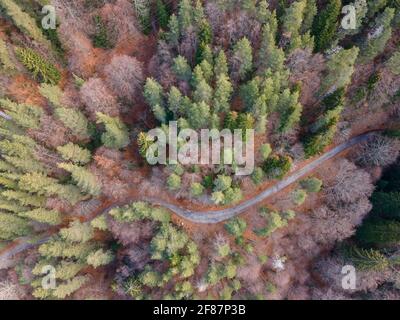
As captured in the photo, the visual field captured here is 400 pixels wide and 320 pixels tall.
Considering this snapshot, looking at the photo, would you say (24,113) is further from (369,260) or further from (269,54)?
(369,260)

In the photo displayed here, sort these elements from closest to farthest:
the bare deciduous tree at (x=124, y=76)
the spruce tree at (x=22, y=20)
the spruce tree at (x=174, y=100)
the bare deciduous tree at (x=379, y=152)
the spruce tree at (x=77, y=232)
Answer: the spruce tree at (x=174, y=100) → the spruce tree at (x=22, y=20) → the spruce tree at (x=77, y=232) → the bare deciduous tree at (x=124, y=76) → the bare deciduous tree at (x=379, y=152)

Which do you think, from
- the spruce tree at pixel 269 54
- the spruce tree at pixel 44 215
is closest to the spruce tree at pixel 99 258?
the spruce tree at pixel 44 215

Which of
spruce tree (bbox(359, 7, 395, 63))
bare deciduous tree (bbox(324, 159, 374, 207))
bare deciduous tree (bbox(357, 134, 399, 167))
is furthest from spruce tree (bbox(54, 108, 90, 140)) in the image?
bare deciduous tree (bbox(357, 134, 399, 167))

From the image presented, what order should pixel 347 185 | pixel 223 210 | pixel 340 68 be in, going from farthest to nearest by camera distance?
pixel 223 210
pixel 347 185
pixel 340 68

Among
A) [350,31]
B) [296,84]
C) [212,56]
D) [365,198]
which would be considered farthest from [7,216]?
[350,31]

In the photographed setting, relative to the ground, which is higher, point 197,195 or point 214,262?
point 197,195

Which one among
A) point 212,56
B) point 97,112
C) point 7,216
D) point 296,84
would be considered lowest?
point 7,216

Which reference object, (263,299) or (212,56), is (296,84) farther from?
(263,299)

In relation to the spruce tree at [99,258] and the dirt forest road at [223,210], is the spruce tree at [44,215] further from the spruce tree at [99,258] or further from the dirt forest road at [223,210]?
the spruce tree at [99,258]

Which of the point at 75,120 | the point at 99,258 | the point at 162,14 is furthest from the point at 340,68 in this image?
the point at 99,258
